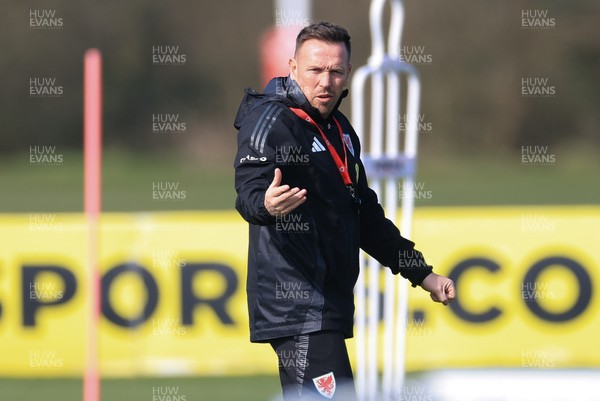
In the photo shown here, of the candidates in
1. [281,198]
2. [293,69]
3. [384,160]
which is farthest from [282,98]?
[384,160]

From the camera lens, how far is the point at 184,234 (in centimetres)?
930

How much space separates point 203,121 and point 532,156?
942cm

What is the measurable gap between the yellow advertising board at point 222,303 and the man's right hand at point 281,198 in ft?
16.6

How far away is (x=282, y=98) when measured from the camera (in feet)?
15.0

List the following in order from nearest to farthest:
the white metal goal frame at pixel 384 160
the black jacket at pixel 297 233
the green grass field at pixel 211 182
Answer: the black jacket at pixel 297 233 < the white metal goal frame at pixel 384 160 < the green grass field at pixel 211 182

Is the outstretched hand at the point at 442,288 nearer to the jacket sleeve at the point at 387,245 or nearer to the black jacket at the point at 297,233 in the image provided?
the jacket sleeve at the point at 387,245

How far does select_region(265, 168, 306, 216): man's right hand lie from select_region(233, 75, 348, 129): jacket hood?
512 mm

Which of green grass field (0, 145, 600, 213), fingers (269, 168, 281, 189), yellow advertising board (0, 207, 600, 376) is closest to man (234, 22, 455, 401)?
fingers (269, 168, 281, 189)

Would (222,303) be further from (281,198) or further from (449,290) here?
(281,198)

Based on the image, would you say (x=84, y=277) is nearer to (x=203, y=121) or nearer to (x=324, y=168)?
(x=324, y=168)

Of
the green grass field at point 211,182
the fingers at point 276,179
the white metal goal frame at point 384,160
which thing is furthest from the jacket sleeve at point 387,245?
the green grass field at point 211,182

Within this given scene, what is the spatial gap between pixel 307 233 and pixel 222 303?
469 centimetres

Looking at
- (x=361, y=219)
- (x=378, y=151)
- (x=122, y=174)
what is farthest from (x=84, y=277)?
(x=122, y=174)

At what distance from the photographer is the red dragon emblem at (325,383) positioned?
4.53m
